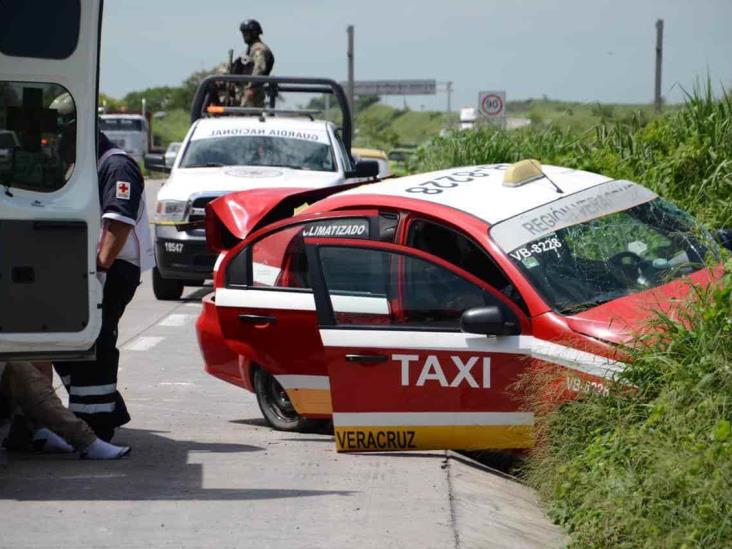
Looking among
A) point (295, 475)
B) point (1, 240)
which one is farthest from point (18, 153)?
point (295, 475)

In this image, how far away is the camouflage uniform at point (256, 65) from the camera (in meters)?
18.7

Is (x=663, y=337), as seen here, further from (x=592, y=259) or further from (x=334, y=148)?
(x=334, y=148)

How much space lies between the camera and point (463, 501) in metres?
6.72

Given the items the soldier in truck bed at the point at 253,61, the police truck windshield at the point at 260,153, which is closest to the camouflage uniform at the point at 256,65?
the soldier in truck bed at the point at 253,61

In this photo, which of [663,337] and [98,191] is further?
[98,191]

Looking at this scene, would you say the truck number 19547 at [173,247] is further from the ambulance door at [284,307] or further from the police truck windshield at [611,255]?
the police truck windshield at [611,255]

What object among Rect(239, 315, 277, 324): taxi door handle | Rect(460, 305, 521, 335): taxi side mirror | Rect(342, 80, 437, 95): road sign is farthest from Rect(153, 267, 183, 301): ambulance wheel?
Rect(342, 80, 437, 95): road sign

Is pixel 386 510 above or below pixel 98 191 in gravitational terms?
below

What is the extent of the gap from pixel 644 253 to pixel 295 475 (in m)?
2.32

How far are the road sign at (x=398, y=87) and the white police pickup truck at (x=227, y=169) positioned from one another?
90.7m

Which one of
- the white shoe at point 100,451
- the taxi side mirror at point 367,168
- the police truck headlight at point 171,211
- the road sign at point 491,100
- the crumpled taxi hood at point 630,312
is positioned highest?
the crumpled taxi hood at point 630,312

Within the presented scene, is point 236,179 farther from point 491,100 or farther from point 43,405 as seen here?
point 491,100

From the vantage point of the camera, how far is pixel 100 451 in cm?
770

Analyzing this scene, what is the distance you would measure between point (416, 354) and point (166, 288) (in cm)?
971
